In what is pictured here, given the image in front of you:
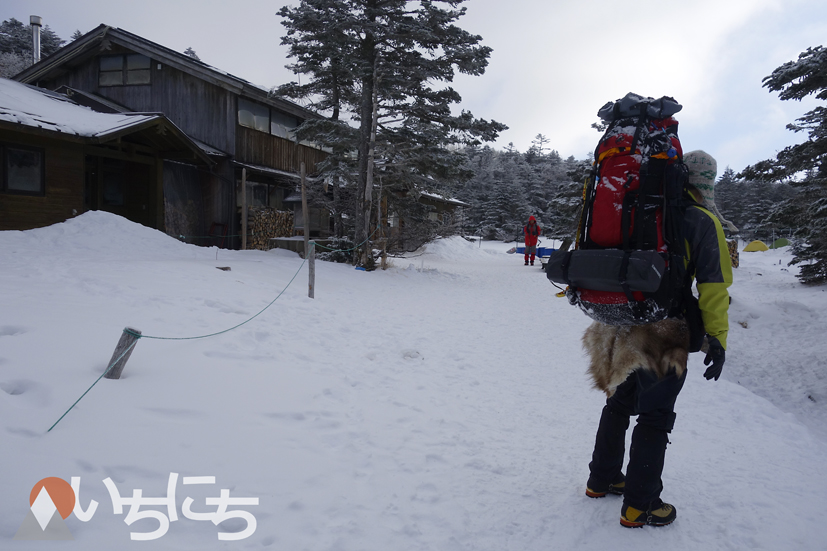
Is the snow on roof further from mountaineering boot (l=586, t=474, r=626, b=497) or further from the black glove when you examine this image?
the black glove

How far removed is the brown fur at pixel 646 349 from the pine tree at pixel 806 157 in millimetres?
7764

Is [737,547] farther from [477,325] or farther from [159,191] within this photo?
[159,191]

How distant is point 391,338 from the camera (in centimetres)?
663

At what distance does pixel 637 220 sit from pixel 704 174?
0.55 metres

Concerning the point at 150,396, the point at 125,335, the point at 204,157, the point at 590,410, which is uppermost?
the point at 204,157

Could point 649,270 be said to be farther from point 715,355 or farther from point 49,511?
point 49,511

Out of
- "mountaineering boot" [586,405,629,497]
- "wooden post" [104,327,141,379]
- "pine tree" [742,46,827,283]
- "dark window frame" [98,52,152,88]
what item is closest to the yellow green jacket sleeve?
"mountaineering boot" [586,405,629,497]

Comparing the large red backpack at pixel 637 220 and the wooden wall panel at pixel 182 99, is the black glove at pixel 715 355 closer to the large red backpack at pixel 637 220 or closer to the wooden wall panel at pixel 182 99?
the large red backpack at pixel 637 220

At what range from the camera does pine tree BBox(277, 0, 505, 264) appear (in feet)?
39.0

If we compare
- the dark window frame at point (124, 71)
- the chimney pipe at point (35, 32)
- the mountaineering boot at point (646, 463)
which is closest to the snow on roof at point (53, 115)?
the dark window frame at point (124, 71)

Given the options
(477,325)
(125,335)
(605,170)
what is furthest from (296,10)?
(605,170)

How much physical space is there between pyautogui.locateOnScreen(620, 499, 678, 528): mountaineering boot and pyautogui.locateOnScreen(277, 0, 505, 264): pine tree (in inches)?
449

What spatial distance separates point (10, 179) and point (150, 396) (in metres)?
11.4

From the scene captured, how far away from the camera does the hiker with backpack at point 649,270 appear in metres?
2.25
